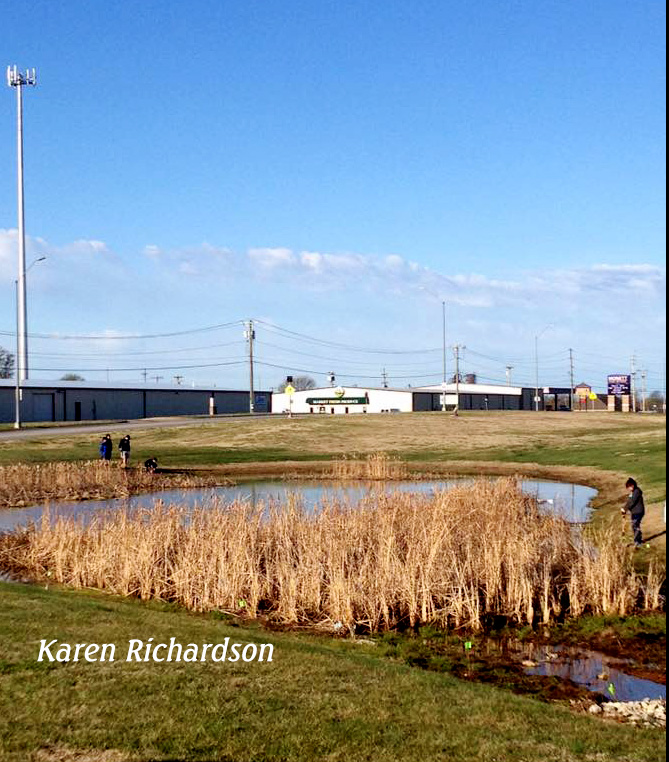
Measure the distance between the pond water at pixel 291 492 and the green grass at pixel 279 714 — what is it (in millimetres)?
15748

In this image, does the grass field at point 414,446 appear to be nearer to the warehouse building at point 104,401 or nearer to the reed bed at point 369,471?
the reed bed at point 369,471

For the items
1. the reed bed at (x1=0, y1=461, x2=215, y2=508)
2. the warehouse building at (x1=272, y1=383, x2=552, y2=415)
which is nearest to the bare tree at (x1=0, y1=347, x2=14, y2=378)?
the warehouse building at (x1=272, y1=383, x2=552, y2=415)

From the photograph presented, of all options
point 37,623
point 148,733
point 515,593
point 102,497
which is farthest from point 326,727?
point 102,497

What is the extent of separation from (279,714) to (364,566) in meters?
6.99

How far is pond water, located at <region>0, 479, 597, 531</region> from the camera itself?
95.9ft

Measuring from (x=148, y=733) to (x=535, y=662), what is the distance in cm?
737

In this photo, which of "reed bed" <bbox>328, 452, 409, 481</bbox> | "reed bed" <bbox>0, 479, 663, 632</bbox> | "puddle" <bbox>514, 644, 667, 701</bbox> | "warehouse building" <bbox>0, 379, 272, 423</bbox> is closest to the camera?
Result: "puddle" <bbox>514, 644, 667, 701</bbox>

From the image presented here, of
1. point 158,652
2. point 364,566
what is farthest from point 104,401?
point 158,652

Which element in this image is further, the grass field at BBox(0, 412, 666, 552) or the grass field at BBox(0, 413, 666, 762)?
the grass field at BBox(0, 412, 666, 552)

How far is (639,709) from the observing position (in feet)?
37.2

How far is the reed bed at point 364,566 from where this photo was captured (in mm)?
16109

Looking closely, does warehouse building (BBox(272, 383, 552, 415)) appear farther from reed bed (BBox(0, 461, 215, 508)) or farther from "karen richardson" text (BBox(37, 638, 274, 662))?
"karen richardson" text (BBox(37, 638, 274, 662))

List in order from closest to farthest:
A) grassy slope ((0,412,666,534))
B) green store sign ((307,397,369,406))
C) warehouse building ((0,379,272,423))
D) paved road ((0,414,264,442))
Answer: grassy slope ((0,412,666,534)) → paved road ((0,414,264,442)) → warehouse building ((0,379,272,423)) → green store sign ((307,397,369,406))

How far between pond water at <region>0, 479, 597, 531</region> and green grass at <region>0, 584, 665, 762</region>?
51.7 ft
